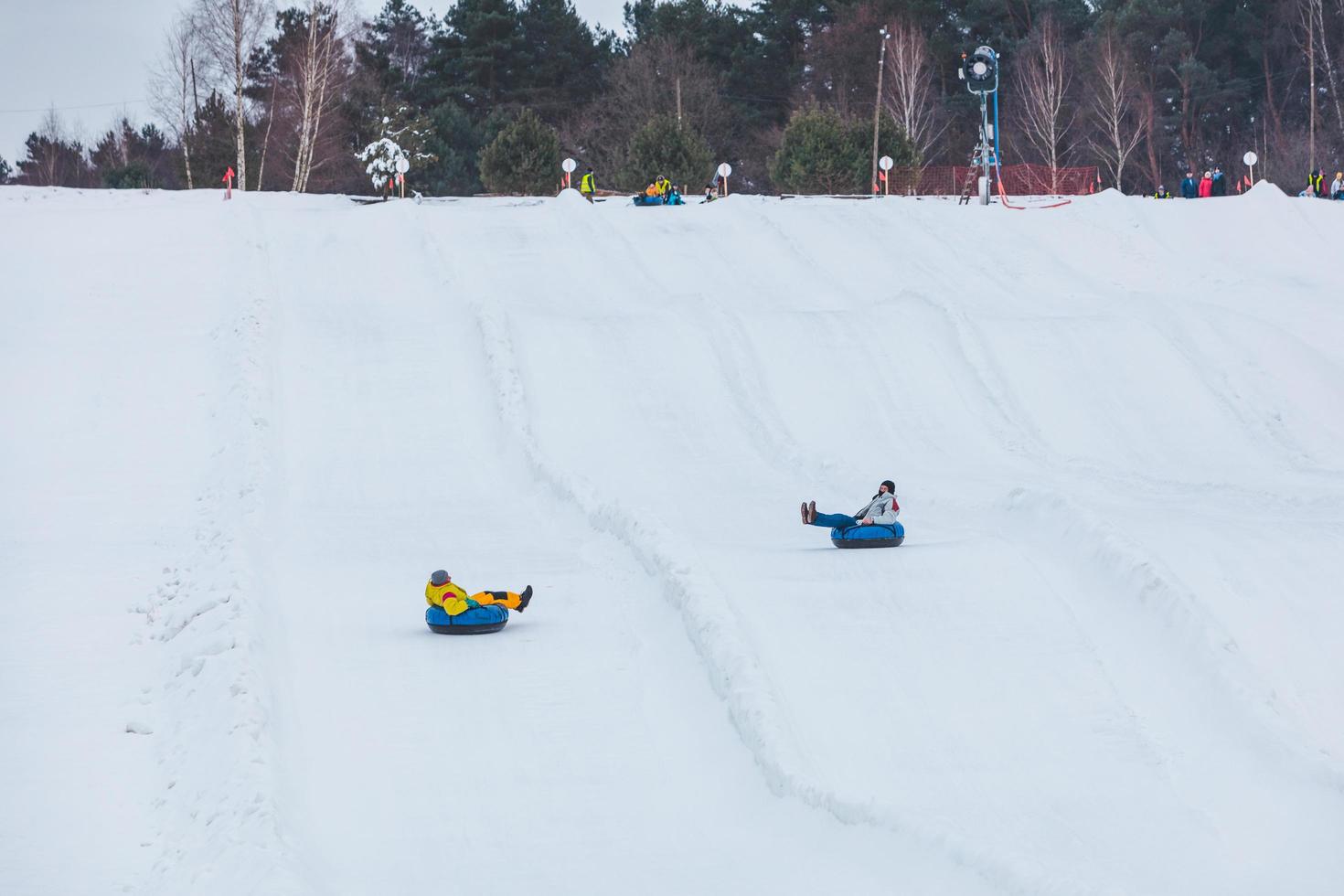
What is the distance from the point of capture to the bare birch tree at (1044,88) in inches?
1992

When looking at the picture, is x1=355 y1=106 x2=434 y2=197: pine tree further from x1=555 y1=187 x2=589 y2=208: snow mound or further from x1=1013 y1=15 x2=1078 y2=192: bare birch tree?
x1=1013 y1=15 x2=1078 y2=192: bare birch tree

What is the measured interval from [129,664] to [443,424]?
8647mm

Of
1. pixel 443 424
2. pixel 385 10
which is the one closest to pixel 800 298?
pixel 443 424

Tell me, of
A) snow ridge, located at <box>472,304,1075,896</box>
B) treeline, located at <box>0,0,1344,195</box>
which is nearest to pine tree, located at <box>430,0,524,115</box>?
treeline, located at <box>0,0,1344,195</box>

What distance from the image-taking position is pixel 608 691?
30.7ft

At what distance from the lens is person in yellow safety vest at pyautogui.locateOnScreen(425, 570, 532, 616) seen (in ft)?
33.9

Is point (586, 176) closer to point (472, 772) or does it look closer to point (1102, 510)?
point (1102, 510)

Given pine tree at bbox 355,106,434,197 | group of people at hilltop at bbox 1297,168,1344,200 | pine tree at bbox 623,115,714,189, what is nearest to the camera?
group of people at hilltop at bbox 1297,168,1344,200

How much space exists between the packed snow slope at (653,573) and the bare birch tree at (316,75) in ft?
48.8

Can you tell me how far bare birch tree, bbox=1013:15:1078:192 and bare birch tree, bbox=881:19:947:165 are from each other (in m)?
3.35

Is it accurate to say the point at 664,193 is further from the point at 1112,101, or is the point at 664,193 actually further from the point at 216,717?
the point at 216,717

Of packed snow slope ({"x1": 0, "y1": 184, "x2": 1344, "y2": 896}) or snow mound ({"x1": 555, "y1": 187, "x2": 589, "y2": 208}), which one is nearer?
packed snow slope ({"x1": 0, "y1": 184, "x2": 1344, "y2": 896})

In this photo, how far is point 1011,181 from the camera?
40.7m

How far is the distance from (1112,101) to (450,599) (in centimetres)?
4666
